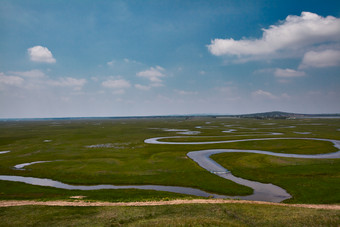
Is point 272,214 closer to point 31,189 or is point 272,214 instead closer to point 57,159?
point 31,189

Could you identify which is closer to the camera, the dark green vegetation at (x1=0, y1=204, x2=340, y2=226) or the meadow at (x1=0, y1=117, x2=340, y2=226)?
the dark green vegetation at (x1=0, y1=204, x2=340, y2=226)

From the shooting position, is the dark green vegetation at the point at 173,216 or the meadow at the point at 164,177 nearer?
the dark green vegetation at the point at 173,216

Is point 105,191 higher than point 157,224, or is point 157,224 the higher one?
point 157,224

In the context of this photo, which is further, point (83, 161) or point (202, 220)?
point (83, 161)

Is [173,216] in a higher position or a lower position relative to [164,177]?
higher

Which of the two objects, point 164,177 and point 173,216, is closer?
point 173,216

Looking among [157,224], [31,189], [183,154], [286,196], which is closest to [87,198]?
[31,189]

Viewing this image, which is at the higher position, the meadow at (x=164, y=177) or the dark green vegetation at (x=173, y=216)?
the dark green vegetation at (x=173, y=216)

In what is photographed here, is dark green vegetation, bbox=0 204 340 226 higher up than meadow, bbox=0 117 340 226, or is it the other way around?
dark green vegetation, bbox=0 204 340 226
